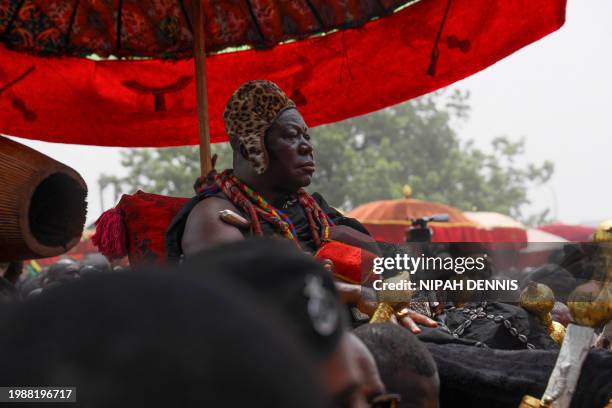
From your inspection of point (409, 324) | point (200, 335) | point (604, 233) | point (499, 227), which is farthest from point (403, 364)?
point (499, 227)

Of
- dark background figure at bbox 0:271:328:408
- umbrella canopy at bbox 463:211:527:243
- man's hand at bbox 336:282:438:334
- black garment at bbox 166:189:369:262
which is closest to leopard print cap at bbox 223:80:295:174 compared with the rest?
black garment at bbox 166:189:369:262

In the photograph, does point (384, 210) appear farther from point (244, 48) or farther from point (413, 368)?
point (413, 368)

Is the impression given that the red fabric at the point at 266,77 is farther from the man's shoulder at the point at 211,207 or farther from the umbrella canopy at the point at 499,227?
the umbrella canopy at the point at 499,227

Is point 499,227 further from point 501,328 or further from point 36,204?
point 36,204

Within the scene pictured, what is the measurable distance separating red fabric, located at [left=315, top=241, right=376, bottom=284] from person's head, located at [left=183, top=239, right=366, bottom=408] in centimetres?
197

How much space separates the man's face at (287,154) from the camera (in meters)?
3.25

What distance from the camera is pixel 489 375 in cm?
233

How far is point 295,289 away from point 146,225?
2.75 meters

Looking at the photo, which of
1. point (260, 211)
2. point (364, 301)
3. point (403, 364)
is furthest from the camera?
point (260, 211)

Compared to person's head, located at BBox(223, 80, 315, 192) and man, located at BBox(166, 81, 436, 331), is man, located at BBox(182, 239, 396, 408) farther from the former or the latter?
person's head, located at BBox(223, 80, 315, 192)

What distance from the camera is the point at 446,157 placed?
42875 millimetres

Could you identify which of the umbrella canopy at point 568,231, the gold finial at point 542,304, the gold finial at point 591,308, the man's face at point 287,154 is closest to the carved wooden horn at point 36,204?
the man's face at point 287,154

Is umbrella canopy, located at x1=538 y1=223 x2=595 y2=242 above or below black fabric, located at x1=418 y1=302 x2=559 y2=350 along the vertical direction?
below

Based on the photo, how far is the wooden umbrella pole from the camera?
3.85 meters
